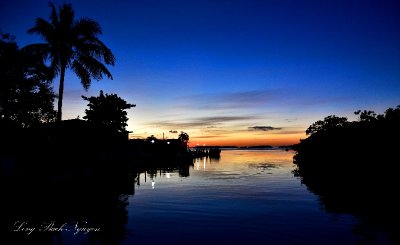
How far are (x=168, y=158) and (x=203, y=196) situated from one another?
61136mm

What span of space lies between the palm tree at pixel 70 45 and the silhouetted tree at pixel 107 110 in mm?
33910

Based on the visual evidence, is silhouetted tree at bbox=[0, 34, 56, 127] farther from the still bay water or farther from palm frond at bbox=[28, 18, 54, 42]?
the still bay water

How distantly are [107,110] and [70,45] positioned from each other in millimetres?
35087

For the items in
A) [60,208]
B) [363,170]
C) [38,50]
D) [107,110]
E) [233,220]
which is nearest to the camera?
[233,220]

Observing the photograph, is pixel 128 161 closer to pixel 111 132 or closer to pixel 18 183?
pixel 111 132

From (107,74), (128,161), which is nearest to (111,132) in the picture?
(128,161)

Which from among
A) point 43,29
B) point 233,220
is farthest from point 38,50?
point 233,220

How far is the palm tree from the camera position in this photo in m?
28.4

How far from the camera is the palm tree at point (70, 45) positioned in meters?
28.4

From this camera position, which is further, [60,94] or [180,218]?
[60,94]

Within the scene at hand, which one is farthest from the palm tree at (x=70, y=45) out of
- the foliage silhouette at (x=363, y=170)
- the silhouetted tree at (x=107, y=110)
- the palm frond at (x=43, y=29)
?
the silhouetted tree at (x=107, y=110)

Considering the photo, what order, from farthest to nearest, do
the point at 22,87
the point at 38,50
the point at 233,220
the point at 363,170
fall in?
the point at 363,170
the point at 38,50
the point at 22,87
the point at 233,220

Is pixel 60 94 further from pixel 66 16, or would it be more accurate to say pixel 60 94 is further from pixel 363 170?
pixel 363 170

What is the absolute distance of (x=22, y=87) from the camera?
24781 millimetres
